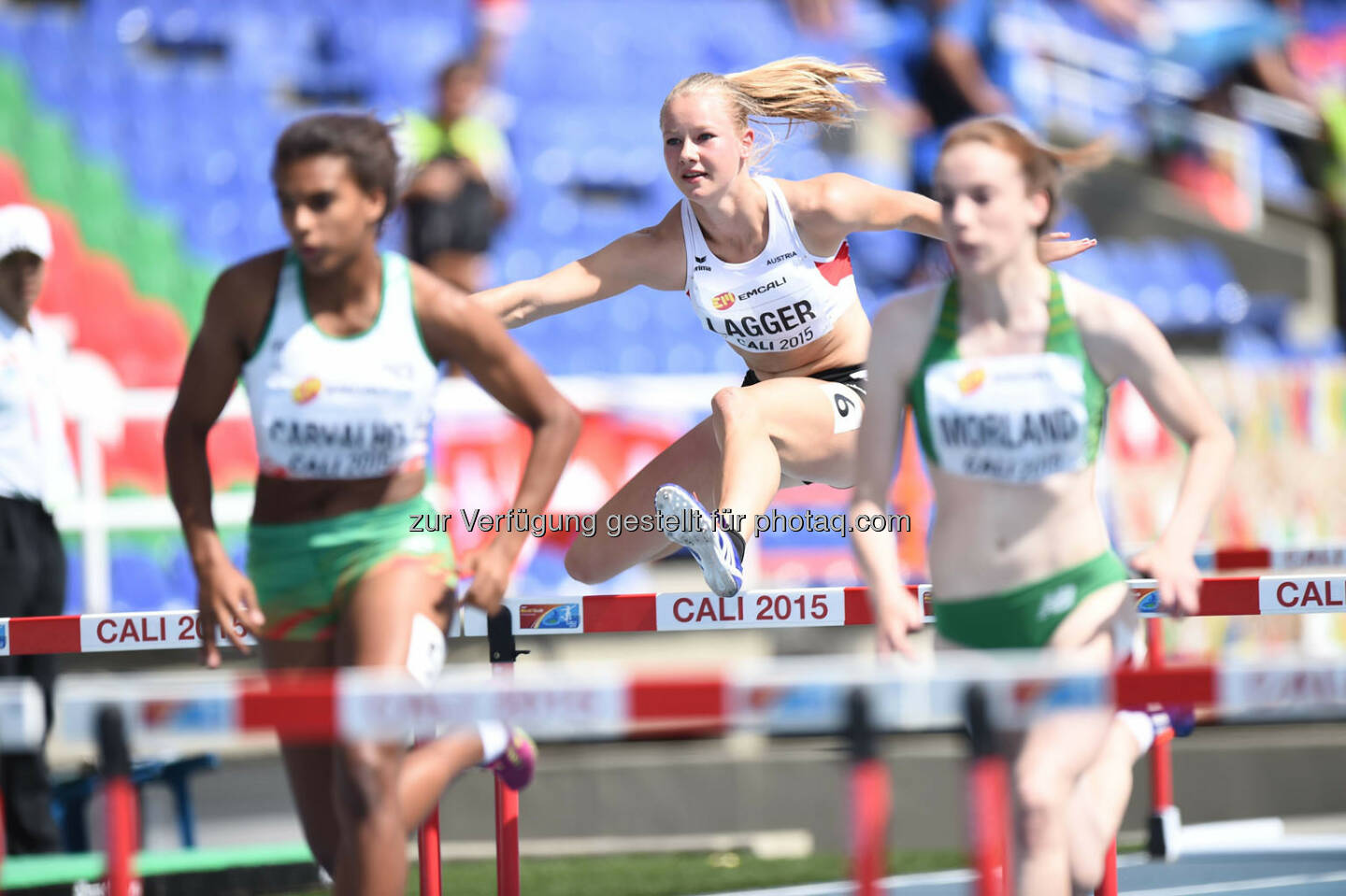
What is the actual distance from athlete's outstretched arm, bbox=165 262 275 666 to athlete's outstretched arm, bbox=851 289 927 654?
117 cm

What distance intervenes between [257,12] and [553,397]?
8346 millimetres

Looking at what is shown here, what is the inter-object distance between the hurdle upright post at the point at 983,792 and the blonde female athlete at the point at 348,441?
0.97 metres

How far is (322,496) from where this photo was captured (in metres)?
3.20

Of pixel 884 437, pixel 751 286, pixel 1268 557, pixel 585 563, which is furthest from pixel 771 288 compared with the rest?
pixel 1268 557

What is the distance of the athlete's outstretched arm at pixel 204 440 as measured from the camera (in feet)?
10.2

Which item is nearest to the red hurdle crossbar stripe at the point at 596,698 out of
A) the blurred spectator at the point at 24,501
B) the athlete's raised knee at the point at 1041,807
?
the athlete's raised knee at the point at 1041,807

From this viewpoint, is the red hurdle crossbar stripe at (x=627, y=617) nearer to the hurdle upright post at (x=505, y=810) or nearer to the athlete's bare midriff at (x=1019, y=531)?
the hurdle upright post at (x=505, y=810)

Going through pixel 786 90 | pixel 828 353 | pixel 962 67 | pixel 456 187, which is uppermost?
pixel 962 67

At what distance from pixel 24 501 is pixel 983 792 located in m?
3.97

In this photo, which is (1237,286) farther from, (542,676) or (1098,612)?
(542,676)

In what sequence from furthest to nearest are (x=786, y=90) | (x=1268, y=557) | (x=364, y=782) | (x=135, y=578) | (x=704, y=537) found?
(x=135, y=578) < (x=1268, y=557) < (x=786, y=90) < (x=704, y=537) < (x=364, y=782)

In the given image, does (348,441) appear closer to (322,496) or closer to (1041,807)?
(322,496)

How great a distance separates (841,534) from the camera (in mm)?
8961

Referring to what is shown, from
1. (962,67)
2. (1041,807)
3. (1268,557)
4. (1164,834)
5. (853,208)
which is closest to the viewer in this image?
(1041,807)
